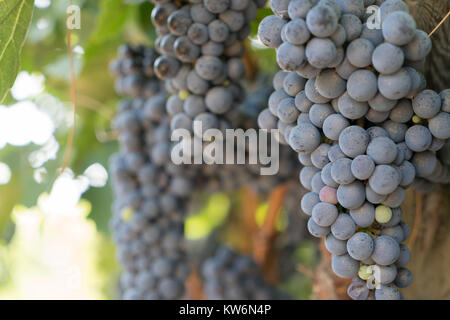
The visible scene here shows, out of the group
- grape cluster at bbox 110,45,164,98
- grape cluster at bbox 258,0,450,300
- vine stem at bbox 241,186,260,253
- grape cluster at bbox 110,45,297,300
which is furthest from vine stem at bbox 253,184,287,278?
grape cluster at bbox 258,0,450,300

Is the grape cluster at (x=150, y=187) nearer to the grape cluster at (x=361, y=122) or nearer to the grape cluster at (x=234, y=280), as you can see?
the grape cluster at (x=234, y=280)

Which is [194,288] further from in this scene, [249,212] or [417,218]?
[417,218]

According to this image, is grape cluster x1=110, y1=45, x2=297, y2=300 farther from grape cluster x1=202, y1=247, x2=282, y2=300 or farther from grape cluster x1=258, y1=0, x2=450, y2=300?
grape cluster x1=258, y1=0, x2=450, y2=300

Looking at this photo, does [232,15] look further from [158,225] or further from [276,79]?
[158,225]

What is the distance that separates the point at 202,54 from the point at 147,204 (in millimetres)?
418

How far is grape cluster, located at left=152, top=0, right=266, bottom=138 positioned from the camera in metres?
0.72

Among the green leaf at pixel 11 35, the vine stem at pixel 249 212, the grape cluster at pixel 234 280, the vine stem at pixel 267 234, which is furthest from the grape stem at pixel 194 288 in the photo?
the green leaf at pixel 11 35

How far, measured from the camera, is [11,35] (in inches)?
27.7

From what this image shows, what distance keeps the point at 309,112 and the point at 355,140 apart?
0.25 feet

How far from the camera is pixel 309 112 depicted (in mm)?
600

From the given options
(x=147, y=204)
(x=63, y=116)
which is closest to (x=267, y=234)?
(x=147, y=204)

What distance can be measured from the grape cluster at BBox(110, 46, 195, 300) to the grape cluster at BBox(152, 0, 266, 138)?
0.23 meters

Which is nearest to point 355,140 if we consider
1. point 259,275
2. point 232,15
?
point 232,15
